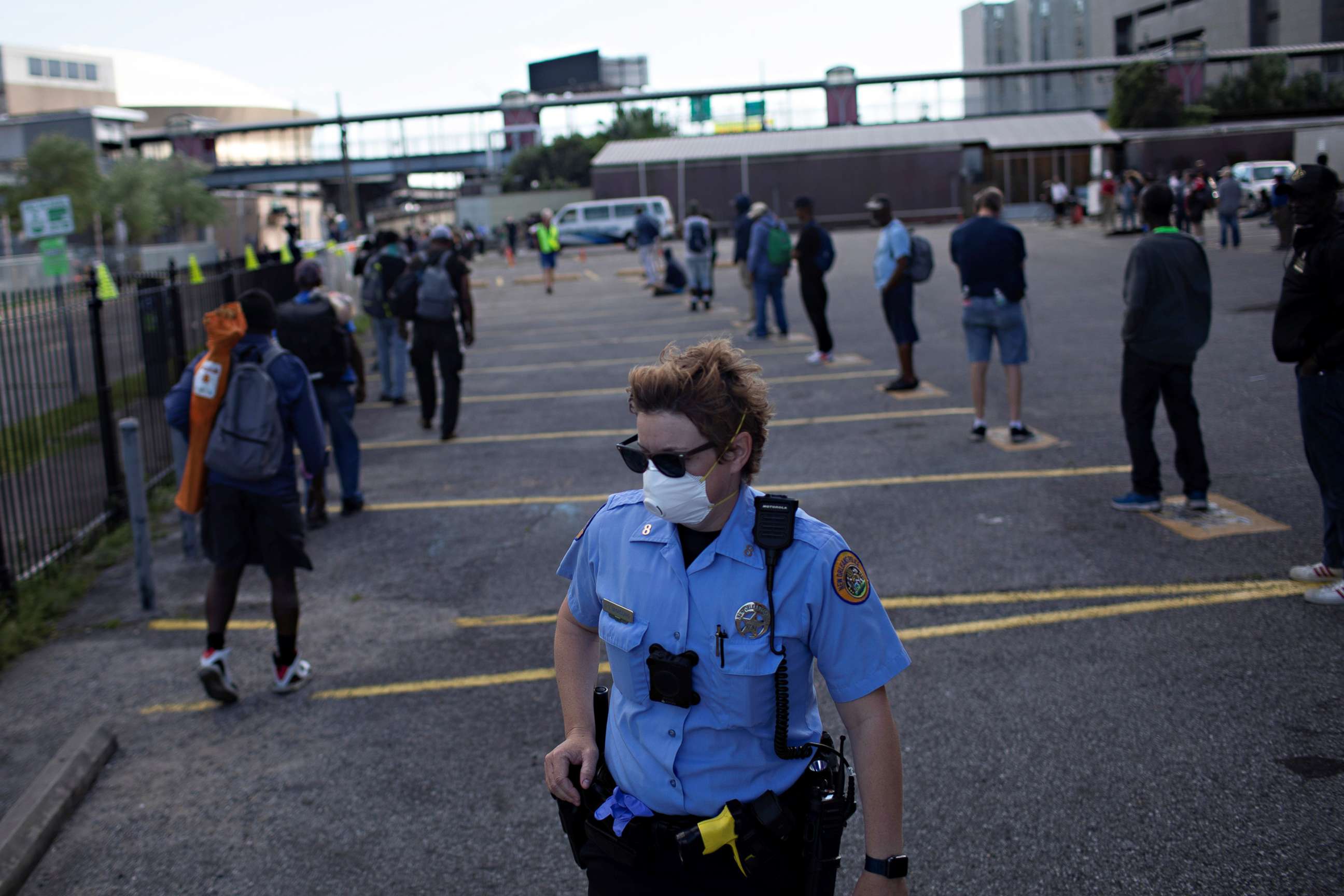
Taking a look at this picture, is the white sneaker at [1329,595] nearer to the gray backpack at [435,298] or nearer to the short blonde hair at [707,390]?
the short blonde hair at [707,390]

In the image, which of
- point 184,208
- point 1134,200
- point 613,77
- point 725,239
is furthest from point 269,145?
point 1134,200

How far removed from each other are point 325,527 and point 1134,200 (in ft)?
99.0

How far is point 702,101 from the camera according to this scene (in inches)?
2490

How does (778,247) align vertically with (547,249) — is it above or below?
below

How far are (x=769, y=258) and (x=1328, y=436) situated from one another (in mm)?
10495

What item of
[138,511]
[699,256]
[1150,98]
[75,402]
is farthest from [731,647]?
[1150,98]

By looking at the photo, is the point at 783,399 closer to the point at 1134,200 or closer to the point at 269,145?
the point at 1134,200

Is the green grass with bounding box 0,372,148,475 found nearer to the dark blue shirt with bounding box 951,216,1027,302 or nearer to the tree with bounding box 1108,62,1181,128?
the dark blue shirt with bounding box 951,216,1027,302

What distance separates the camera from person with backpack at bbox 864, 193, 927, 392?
11352mm

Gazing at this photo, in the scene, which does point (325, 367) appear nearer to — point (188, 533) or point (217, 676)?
point (188, 533)

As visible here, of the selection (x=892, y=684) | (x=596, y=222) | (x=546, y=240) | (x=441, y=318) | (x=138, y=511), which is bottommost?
(x=892, y=684)

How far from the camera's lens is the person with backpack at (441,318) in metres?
10.5

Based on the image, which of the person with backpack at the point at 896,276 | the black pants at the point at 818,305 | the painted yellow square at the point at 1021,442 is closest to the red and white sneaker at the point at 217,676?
the painted yellow square at the point at 1021,442

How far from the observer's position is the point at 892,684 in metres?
5.34
